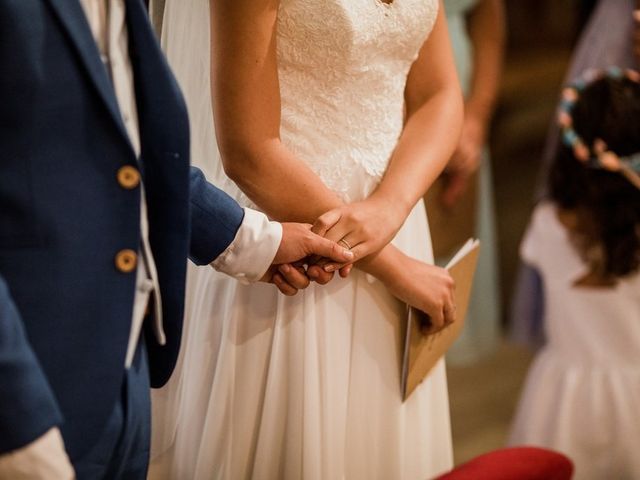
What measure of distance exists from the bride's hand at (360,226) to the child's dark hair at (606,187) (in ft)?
3.48


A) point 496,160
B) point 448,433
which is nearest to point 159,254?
point 448,433

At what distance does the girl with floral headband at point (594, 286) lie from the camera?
2166 mm

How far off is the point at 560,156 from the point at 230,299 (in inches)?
47.1

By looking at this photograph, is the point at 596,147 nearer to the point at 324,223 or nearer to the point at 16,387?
the point at 324,223

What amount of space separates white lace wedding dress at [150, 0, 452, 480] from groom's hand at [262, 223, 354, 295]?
0.32ft

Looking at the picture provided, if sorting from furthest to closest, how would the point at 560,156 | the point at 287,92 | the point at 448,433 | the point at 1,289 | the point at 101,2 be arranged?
the point at 560,156, the point at 448,433, the point at 287,92, the point at 101,2, the point at 1,289

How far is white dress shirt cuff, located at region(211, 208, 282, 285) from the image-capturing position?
119cm

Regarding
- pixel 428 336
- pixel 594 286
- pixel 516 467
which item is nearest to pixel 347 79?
pixel 428 336

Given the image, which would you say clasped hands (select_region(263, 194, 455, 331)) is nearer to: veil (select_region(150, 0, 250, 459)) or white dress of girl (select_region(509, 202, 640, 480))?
veil (select_region(150, 0, 250, 459))

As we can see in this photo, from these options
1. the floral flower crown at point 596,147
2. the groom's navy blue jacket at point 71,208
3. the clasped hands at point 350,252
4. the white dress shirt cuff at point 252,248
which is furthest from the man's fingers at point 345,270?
the floral flower crown at point 596,147

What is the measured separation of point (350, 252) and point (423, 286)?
165 mm

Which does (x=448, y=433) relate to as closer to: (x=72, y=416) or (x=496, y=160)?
(x=72, y=416)

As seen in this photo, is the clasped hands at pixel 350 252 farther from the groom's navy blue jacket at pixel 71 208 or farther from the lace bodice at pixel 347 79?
the groom's navy blue jacket at pixel 71 208

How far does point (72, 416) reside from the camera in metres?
1.01
